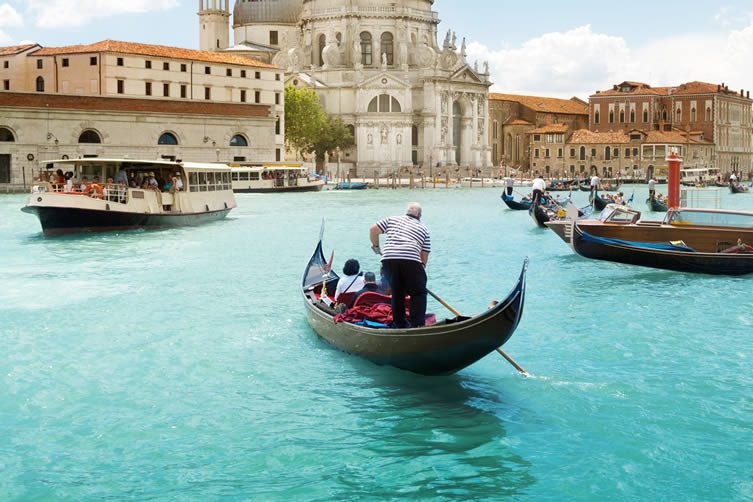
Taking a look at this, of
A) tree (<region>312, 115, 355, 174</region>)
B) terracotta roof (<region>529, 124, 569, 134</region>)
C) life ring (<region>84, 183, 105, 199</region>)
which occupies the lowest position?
life ring (<region>84, 183, 105, 199</region>)

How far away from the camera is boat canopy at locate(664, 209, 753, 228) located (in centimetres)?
1625

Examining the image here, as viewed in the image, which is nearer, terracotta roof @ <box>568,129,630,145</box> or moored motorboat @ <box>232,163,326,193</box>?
moored motorboat @ <box>232,163,326,193</box>

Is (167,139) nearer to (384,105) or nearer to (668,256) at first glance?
(384,105)

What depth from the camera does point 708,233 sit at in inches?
631

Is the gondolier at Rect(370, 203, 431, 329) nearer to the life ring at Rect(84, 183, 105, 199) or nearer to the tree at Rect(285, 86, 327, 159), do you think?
the life ring at Rect(84, 183, 105, 199)

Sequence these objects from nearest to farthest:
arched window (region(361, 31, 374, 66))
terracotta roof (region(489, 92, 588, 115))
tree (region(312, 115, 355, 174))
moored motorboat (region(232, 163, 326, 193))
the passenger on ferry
→ the passenger on ferry
moored motorboat (region(232, 163, 326, 193))
tree (region(312, 115, 355, 174))
arched window (region(361, 31, 374, 66))
terracotta roof (region(489, 92, 588, 115))

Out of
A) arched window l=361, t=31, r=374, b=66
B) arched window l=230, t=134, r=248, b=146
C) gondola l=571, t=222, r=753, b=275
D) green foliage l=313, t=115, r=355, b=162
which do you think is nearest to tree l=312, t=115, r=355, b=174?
green foliage l=313, t=115, r=355, b=162

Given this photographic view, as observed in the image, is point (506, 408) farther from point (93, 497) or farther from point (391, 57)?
point (391, 57)

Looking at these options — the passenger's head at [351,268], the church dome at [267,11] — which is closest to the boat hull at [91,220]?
the passenger's head at [351,268]

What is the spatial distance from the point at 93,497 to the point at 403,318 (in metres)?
3.26

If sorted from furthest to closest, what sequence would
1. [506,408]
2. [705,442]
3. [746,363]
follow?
[746,363]
[506,408]
[705,442]

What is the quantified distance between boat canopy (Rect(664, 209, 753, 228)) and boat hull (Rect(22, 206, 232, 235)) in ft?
42.0

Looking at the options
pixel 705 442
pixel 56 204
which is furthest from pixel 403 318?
pixel 56 204

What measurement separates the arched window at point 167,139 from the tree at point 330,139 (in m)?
19.3
